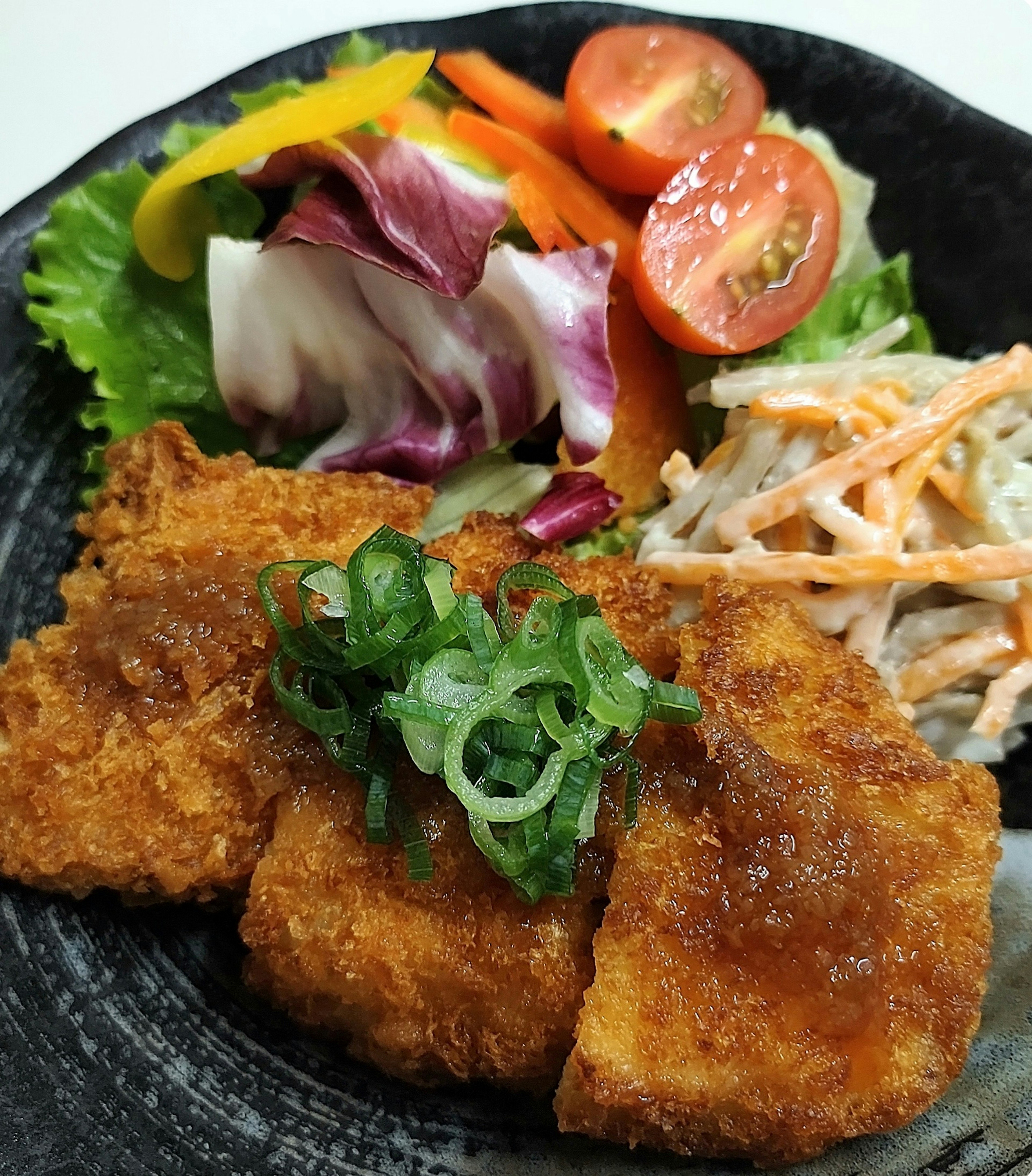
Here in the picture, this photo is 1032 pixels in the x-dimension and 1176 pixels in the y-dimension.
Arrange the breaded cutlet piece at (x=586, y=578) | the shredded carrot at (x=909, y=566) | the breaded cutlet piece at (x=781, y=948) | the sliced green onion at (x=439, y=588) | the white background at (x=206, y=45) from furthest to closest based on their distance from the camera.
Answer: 1. the white background at (x=206, y=45)
2. the shredded carrot at (x=909, y=566)
3. the breaded cutlet piece at (x=586, y=578)
4. the sliced green onion at (x=439, y=588)
5. the breaded cutlet piece at (x=781, y=948)

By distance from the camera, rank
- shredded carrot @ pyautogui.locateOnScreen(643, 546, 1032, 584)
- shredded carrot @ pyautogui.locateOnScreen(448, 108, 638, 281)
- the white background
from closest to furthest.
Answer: shredded carrot @ pyautogui.locateOnScreen(643, 546, 1032, 584) → shredded carrot @ pyautogui.locateOnScreen(448, 108, 638, 281) → the white background

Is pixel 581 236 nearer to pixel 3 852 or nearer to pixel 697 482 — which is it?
pixel 697 482

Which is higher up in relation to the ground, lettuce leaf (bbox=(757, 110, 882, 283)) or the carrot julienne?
lettuce leaf (bbox=(757, 110, 882, 283))

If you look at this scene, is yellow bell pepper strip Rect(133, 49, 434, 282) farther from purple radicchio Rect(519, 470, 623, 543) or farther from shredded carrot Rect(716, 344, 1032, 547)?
shredded carrot Rect(716, 344, 1032, 547)

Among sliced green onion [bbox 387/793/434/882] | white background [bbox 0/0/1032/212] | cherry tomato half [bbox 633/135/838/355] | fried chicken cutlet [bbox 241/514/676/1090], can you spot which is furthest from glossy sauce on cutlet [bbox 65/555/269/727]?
white background [bbox 0/0/1032/212]

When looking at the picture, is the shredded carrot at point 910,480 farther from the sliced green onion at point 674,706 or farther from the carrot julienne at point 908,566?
the sliced green onion at point 674,706

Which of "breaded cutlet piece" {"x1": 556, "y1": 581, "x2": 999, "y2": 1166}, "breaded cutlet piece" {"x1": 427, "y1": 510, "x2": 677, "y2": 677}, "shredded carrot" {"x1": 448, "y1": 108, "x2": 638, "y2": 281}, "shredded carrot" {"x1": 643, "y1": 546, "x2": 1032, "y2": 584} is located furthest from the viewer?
"shredded carrot" {"x1": 448, "y1": 108, "x2": 638, "y2": 281}

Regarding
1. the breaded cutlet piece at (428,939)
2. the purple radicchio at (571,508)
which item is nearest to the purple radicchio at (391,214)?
the purple radicchio at (571,508)

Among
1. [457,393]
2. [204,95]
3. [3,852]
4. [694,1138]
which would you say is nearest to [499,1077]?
[694,1138]
